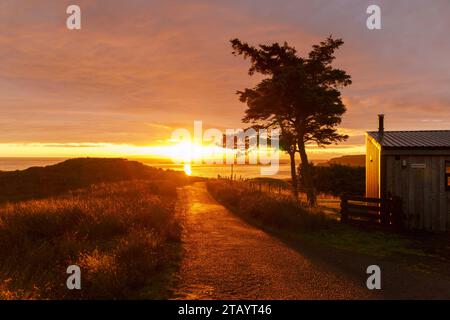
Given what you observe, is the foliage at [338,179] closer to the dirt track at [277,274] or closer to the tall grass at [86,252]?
the tall grass at [86,252]

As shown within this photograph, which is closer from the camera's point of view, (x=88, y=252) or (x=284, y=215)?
(x=88, y=252)

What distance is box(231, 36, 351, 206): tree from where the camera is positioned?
22.3 m

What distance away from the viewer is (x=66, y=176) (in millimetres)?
56812

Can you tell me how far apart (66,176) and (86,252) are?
5254cm

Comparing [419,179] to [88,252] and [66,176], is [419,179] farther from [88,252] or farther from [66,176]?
[66,176]

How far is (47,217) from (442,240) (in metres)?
14.6

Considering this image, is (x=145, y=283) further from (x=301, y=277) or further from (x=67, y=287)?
(x=301, y=277)

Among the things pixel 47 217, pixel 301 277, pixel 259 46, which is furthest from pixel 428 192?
pixel 47 217

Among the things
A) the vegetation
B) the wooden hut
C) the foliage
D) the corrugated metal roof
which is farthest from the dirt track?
the foliage

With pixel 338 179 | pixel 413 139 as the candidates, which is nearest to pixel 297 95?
pixel 413 139

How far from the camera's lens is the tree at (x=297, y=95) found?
73.2 ft

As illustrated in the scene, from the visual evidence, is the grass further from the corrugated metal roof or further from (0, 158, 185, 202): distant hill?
(0, 158, 185, 202): distant hill

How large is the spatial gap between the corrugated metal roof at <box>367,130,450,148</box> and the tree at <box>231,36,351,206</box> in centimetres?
350
